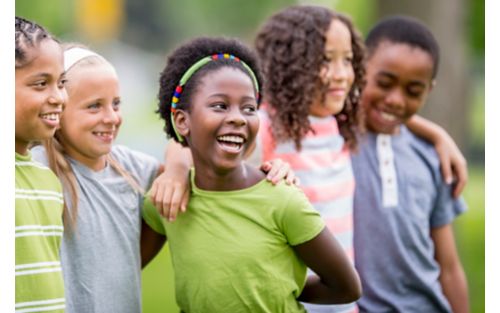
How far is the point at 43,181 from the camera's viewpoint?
285cm

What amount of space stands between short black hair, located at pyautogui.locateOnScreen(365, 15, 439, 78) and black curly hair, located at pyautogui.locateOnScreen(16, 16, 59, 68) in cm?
185

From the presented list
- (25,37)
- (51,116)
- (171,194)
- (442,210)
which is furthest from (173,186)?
(442,210)

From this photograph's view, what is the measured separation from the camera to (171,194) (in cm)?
305

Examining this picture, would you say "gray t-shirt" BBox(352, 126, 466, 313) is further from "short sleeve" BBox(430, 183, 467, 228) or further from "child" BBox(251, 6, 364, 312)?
"child" BBox(251, 6, 364, 312)

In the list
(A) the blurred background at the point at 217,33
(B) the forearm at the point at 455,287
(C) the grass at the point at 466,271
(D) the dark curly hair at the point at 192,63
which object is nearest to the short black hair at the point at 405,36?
(A) the blurred background at the point at 217,33

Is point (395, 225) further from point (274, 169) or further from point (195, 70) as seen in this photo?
point (195, 70)

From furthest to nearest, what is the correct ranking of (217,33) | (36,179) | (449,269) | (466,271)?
(217,33), (466,271), (449,269), (36,179)

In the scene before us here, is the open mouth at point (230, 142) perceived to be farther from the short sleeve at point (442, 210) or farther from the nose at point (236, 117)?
the short sleeve at point (442, 210)

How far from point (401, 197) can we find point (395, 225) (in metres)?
0.14

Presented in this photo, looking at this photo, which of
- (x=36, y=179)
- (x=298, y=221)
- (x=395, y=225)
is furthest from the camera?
(x=395, y=225)

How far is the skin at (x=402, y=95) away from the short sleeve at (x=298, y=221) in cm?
116

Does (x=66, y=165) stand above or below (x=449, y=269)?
above

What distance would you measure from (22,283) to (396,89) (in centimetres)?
205

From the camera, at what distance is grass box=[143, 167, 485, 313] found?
686 centimetres
